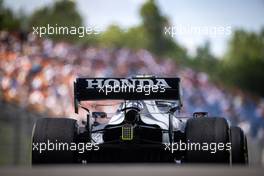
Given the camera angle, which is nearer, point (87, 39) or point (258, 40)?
point (258, 40)

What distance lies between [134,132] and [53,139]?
2.98ft

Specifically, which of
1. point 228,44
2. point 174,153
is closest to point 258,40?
point 228,44

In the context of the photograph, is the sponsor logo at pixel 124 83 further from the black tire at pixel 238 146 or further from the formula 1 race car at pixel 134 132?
the black tire at pixel 238 146

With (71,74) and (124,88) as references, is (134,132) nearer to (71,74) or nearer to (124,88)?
(124,88)

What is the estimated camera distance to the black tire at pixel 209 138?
1026 centimetres

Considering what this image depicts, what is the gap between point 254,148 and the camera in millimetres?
24109

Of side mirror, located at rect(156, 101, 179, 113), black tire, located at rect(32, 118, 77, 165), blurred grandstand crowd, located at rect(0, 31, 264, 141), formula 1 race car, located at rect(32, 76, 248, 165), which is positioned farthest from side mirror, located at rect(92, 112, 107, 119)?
blurred grandstand crowd, located at rect(0, 31, 264, 141)

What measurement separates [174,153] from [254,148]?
1367 cm

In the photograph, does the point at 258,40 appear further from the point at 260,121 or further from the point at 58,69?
the point at 58,69

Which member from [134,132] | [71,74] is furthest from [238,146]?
[71,74]

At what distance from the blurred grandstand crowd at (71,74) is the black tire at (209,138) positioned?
17.6 feet

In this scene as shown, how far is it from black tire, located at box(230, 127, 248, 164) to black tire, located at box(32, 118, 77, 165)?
1866mm

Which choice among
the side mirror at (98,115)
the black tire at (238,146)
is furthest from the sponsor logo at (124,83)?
the black tire at (238,146)

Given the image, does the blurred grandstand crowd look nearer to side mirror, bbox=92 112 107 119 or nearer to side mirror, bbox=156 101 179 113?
side mirror, bbox=156 101 179 113
